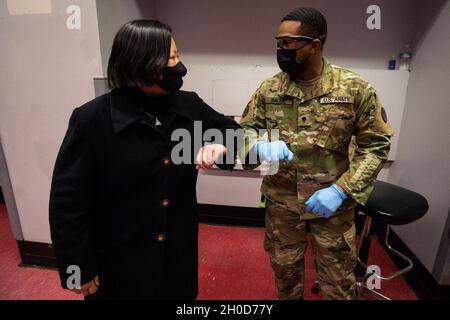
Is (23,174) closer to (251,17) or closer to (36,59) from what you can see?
(36,59)

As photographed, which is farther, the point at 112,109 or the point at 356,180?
the point at 356,180

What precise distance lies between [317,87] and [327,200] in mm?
491

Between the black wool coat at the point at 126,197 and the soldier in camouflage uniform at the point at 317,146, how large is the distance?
32 cm

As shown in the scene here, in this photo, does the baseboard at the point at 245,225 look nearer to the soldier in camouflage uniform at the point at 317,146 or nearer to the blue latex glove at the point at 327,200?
the soldier in camouflage uniform at the point at 317,146

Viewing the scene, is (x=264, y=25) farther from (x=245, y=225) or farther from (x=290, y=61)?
(x=245, y=225)

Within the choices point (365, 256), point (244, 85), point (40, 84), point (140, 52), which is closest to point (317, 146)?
point (140, 52)

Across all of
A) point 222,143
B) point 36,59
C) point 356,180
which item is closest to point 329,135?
point 356,180

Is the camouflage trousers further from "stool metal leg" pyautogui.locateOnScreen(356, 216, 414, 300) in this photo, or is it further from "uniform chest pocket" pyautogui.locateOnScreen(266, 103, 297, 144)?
"stool metal leg" pyautogui.locateOnScreen(356, 216, 414, 300)

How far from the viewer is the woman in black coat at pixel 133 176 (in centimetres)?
87

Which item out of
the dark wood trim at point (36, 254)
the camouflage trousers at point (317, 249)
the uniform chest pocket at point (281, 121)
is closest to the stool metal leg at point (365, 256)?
the camouflage trousers at point (317, 249)

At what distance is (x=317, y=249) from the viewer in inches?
53.7

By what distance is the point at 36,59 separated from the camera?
66.6 inches

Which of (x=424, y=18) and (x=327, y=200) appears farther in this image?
(x=424, y=18)

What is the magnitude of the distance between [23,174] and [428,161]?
2745mm
